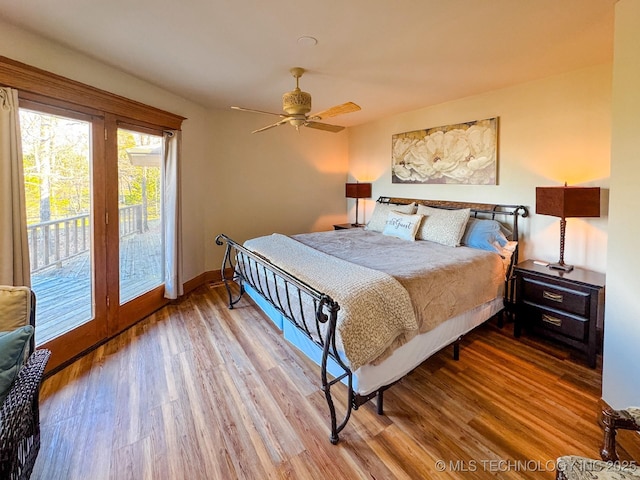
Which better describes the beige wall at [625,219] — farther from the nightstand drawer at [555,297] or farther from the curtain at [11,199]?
the curtain at [11,199]

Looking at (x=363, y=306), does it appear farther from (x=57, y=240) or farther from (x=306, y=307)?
(x=57, y=240)

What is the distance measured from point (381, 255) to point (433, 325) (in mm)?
894

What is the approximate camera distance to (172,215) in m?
3.77

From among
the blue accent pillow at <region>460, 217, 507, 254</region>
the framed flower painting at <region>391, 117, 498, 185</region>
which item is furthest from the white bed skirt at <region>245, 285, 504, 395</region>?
the framed flower painting at <region>391, 117, 498, 185</region>

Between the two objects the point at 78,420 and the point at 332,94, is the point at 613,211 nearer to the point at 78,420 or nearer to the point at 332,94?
the point at 332,94

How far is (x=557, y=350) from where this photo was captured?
9.34 feet

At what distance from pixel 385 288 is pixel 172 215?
2.77m

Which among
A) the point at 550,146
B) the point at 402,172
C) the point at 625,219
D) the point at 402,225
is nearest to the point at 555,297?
the point at 625,219

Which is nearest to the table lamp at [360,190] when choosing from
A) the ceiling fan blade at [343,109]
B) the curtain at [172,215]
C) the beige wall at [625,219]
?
the ceiling fan blade at [343,109]

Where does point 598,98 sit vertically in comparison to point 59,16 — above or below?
below

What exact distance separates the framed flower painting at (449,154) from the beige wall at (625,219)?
1.84 meters

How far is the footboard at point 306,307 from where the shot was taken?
179 cm

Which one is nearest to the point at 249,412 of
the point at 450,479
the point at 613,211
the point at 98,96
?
the point at 450,479

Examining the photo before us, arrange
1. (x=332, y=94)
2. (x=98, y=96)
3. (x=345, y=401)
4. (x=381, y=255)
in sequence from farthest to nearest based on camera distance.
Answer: (x=332, y=94)
(x=381, y=255)
(x=98, y=96)
(x=345, y=401)
